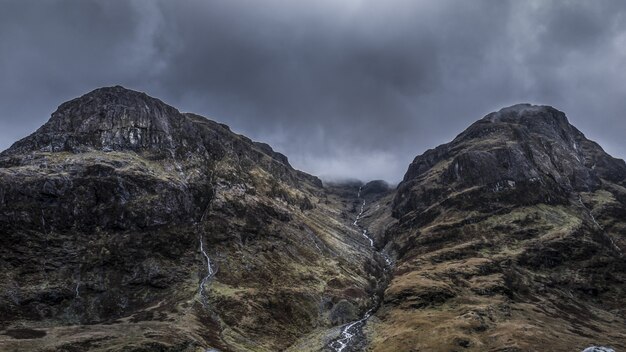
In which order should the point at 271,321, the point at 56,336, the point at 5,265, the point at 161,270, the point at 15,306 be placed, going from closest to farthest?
the point at 56,336 < the point at 15,306 < the point at 5,265 < the point at 271,321 < the point at 161,270

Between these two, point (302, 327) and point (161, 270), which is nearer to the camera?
point (302, 327)

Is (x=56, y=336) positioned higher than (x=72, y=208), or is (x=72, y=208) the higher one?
(x=72, y=208)

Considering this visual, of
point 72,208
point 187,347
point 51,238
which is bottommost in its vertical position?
point 187,347

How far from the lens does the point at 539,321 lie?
571 feet

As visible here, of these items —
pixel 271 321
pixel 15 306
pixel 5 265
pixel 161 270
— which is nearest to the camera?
pixel 15 306

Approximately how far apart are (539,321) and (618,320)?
42.2 meters

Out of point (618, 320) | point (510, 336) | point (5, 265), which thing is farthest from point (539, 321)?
point (5, 265)

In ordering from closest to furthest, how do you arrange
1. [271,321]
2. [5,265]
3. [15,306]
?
[15,306]
[5,265]
[271,321]

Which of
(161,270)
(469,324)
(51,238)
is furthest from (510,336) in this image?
(51,238)

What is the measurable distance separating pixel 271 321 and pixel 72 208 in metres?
97.2

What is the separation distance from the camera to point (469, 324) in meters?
166

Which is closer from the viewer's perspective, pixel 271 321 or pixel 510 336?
pixel 510 336

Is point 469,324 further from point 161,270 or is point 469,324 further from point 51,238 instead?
point 51,238

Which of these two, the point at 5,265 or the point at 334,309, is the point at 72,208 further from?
the point at 334,309
